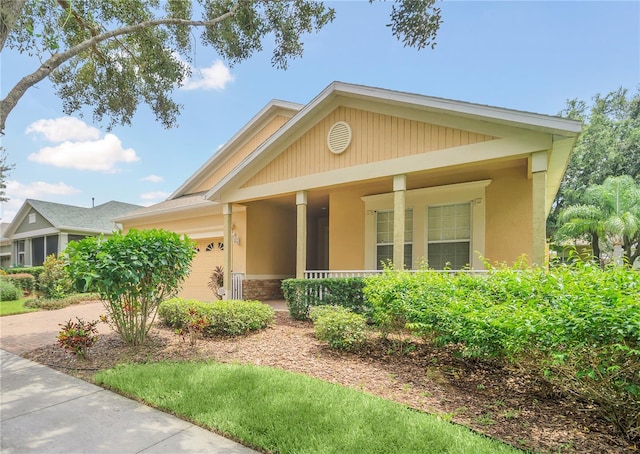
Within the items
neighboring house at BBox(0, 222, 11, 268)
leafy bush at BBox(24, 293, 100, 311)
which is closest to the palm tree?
leafy bush at BBox(24, 293, 100, 311)

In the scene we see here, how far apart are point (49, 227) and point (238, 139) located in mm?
15188

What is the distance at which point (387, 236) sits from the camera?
33.8 ft

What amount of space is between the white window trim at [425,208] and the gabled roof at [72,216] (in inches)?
678

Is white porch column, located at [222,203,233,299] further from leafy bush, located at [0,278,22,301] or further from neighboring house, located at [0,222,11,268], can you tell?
neighboring house, located at [0,222,11,268]

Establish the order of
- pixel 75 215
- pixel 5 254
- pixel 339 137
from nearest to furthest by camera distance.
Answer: pixel 339 137
pixel 75 215
pixel 5 254

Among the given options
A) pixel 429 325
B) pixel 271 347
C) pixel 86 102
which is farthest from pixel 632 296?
pixel 86 102

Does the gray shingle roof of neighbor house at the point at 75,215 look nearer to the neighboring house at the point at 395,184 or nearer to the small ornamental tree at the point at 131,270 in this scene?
the neighboring house at the point at 395,184

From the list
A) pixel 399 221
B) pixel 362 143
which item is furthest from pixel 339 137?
pixel 399 221

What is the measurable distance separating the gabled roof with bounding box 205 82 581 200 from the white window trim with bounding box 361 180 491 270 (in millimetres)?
2452

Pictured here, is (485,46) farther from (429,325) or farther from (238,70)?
(429,325)

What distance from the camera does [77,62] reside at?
10.2m

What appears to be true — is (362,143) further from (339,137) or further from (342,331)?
(342,331)

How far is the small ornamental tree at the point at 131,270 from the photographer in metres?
5.41

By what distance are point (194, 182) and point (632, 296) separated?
17.0 metres
